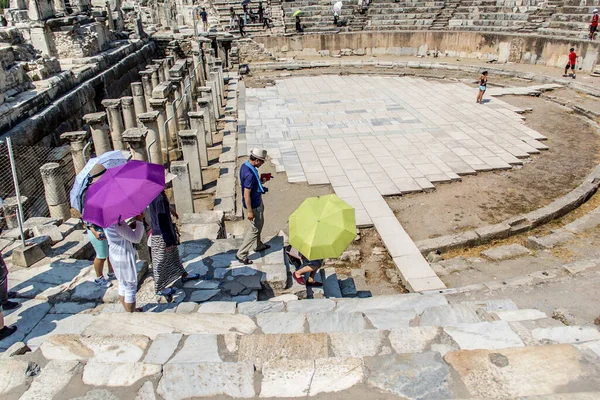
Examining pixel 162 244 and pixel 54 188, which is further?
pixel 54 188

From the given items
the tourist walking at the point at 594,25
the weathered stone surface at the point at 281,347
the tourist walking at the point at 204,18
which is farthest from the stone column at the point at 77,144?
the tourist walking at the point at 204,18

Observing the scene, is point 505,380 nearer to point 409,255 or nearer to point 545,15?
point 409,255

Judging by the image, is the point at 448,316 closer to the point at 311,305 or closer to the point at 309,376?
the point at 311,305

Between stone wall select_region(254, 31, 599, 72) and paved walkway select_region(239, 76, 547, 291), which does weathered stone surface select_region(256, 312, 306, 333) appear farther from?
stone wall select_region(254, 31, 599, 72)

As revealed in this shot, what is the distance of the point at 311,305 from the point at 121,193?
223cm

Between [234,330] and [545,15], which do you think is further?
[545,15]

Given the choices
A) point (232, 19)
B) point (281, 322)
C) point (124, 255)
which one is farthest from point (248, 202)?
point (232, 19)

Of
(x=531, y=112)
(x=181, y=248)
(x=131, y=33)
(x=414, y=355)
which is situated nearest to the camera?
(x=414, y=355)

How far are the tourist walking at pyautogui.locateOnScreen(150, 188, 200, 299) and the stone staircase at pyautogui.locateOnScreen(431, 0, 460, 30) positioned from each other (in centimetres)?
2178

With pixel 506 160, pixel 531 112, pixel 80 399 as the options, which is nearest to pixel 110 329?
pixel 80 399

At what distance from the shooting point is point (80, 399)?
3.09 metres

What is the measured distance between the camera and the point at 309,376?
3.21 m

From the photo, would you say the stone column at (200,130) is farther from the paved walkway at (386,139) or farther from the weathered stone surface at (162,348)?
the weathered stone surface at (162,348)

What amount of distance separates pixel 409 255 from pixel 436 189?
103 inches
